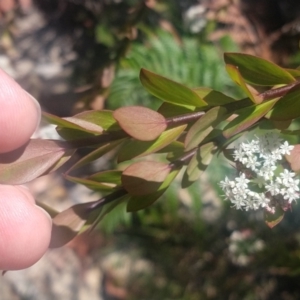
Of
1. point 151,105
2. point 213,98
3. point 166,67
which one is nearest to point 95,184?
point 213,98

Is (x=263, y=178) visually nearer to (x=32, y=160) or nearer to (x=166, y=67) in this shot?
(x=32, y=160)

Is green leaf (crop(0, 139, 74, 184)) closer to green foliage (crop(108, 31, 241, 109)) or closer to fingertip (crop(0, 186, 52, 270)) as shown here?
fingertip (crop(0, 186, 52, 270))

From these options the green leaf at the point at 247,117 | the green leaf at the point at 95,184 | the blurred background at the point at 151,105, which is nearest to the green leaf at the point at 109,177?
the green leaf at the point at 95,184

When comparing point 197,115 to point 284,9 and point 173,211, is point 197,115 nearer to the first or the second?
point 173,211

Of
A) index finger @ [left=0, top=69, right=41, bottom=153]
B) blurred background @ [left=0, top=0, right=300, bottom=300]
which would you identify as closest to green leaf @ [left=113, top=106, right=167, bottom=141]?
index finger @ [left=0, top=69, right=41, bottom=153]

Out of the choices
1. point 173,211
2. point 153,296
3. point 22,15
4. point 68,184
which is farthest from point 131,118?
point 22,15

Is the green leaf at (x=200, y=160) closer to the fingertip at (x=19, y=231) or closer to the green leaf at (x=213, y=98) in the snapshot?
the green leaf at (x=213, y=98)
